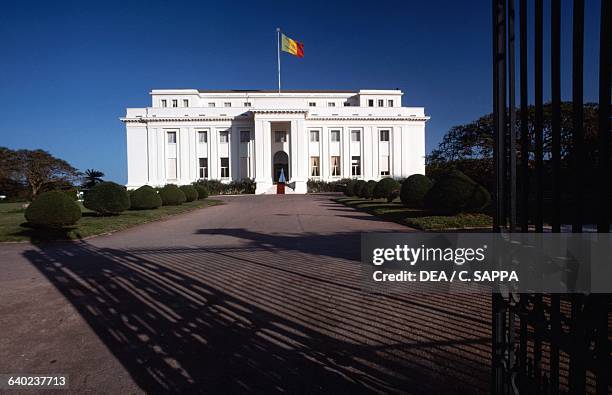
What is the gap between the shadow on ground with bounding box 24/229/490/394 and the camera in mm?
2645

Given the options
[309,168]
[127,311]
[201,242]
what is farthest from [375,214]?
[309,168]

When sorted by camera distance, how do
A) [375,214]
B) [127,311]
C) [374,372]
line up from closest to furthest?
[374,372], [127,311], [375,214]

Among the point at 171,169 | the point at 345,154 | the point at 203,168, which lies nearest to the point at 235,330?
the point at 345,154

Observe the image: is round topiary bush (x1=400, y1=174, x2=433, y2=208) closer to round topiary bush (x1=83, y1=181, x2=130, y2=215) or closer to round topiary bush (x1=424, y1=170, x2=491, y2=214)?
round topiary bush (x1=424, y1=170, x2=491, y2=214)

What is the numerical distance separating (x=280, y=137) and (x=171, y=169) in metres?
17.3

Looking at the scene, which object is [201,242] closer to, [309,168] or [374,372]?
[374,372]

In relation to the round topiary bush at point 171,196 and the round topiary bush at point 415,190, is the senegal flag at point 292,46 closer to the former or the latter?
the round topiary bush at point 171,196

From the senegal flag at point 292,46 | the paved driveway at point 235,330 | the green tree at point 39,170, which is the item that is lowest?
the paved driveway at point 235,330

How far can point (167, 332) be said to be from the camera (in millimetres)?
3531

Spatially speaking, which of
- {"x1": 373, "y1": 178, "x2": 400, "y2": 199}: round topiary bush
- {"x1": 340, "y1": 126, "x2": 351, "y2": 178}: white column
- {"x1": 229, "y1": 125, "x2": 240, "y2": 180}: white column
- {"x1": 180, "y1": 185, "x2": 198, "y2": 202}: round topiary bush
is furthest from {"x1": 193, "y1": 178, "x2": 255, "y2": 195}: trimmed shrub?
{"x1": 373, "y1": 178, "x2": 400, "y2": 199}: round topiary bush

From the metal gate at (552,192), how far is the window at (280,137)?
49.3 metres

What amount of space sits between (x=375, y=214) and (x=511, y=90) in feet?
46.5

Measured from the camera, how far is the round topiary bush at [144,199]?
19234mm

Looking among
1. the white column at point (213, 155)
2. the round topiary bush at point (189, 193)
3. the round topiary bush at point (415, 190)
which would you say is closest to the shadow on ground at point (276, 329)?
the round topiary bush at point (415, 190)
